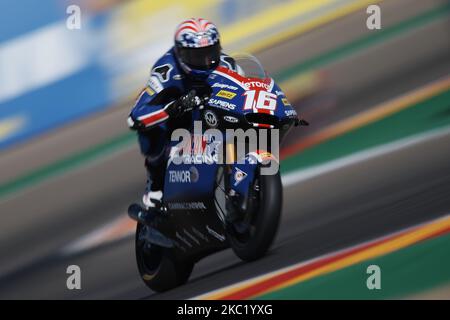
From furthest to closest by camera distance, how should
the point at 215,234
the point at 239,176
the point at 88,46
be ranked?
the point at 88,46
the point at 215,234
the point at 239,176

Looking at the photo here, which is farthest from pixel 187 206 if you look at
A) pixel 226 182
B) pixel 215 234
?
pixel 226 182

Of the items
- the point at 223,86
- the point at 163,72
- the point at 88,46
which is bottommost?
the point at 223,86

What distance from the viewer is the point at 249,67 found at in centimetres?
727

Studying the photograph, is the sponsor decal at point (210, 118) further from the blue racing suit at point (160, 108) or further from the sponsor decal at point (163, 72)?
the sponsor decal at point (163, 72)

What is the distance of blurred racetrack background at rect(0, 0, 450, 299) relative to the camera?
31.4 feet

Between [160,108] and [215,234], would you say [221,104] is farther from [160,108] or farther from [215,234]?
[215,234]

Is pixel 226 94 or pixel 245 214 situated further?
pixel 226 94

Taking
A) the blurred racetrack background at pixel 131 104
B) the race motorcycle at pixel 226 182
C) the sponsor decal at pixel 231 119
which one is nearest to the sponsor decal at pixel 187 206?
the race motorcycle at pixel 226 182

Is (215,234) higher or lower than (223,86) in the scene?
lower

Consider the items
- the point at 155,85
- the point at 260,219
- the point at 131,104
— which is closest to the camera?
the point at 260,219

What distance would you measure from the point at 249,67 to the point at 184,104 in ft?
1.84

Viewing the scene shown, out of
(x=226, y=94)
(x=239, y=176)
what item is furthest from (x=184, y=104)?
(x=239, y=176)

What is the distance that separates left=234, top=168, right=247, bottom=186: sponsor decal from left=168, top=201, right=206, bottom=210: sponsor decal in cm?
58
